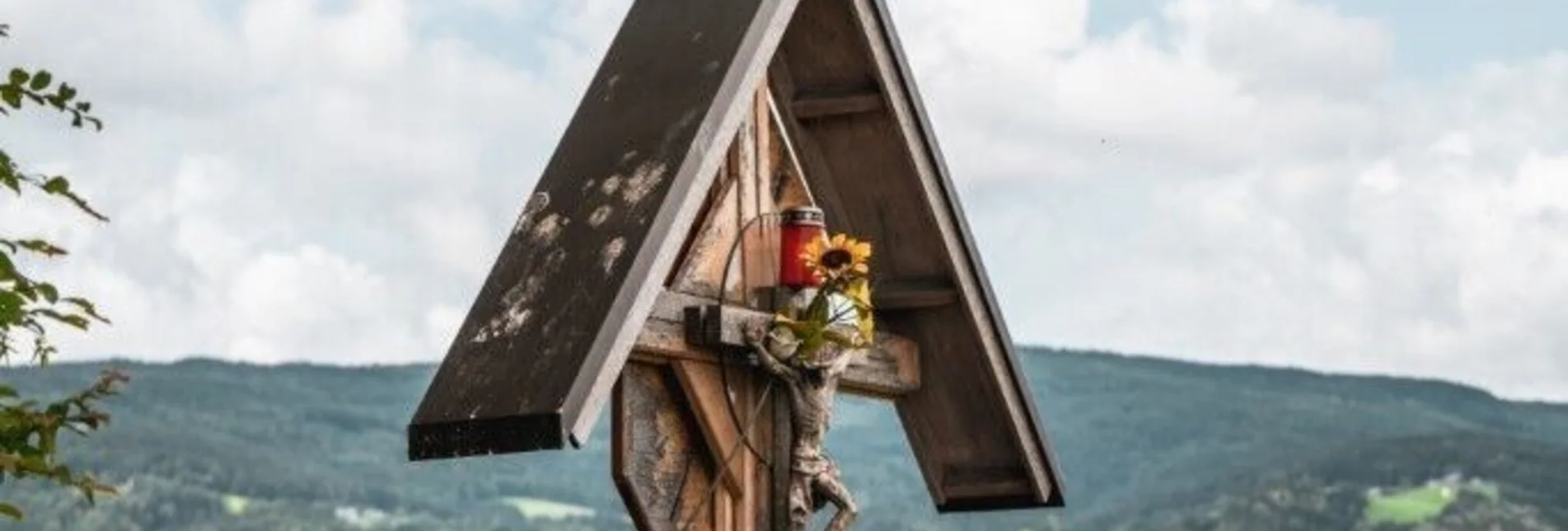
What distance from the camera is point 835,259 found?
38.7ft

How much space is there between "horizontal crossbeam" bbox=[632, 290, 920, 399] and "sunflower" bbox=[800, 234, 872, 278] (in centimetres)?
23

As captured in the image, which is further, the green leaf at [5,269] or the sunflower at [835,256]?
the sunflower at [835,256]

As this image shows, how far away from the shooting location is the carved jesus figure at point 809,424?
38.9 feet

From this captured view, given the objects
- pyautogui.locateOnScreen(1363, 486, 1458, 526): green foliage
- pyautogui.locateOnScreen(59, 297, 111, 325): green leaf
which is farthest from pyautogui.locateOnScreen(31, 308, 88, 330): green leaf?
pyautogui.locateOnScreen(1363, 486, 1458, 526): green foliage

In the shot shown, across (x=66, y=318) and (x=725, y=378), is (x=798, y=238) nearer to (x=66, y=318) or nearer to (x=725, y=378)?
(x=725, y=378)

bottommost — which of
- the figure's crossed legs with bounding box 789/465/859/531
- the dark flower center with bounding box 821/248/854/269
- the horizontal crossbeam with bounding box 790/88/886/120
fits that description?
the figure's crossed legs with bounding box 789/465/859/531

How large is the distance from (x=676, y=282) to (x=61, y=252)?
1996 millimetres

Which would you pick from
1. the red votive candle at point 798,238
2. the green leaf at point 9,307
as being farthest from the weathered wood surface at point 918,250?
the green leaf at point 9,307

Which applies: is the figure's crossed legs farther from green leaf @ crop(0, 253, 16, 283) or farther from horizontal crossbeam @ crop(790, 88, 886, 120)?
green leaf @ crop(0, 253, 16, 283)

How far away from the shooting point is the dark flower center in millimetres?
11789

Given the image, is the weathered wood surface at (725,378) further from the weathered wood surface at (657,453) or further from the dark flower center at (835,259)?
the dark flower center at (835,259)

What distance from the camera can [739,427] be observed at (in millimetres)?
11750

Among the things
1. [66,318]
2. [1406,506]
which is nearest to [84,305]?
[66,318]

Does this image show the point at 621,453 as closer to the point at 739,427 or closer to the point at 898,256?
the point at 739,427
